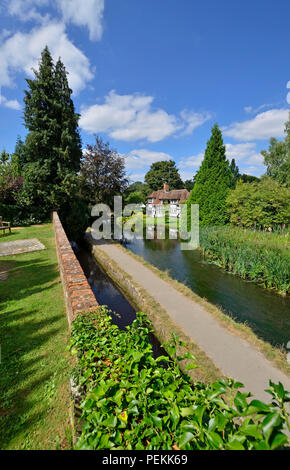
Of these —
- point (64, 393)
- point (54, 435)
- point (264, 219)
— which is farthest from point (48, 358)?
point (264, 219)

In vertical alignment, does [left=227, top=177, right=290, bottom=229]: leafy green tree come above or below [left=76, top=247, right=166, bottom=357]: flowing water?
above

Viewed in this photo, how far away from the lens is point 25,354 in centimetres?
329

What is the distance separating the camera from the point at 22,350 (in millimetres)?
3377

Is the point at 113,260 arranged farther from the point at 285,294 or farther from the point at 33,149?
the point at 33,149

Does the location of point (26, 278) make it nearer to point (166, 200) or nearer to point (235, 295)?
point (235, 295)

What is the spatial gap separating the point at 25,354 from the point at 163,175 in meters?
Answer: 59.3

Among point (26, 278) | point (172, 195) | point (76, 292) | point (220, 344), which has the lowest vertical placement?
point (220, 344)

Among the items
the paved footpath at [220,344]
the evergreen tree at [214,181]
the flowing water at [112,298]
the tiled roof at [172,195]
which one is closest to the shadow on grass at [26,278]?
the flowing water at [112,298]

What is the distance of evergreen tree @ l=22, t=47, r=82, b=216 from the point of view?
45.1 feet

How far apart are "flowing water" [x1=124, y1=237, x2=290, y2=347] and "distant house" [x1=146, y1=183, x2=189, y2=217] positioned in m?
27.5

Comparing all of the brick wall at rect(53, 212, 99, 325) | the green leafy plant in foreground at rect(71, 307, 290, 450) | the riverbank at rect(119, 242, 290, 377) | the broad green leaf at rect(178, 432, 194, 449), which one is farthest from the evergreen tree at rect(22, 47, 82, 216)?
the broad green leaf at rect(178, 432, 194, 449)

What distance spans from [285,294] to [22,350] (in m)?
8.53

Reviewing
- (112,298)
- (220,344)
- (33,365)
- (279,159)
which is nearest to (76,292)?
(33,365)

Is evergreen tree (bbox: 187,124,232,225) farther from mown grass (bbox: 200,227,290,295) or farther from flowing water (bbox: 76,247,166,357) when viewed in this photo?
flowing water (bbox: 76,247,166,357)
